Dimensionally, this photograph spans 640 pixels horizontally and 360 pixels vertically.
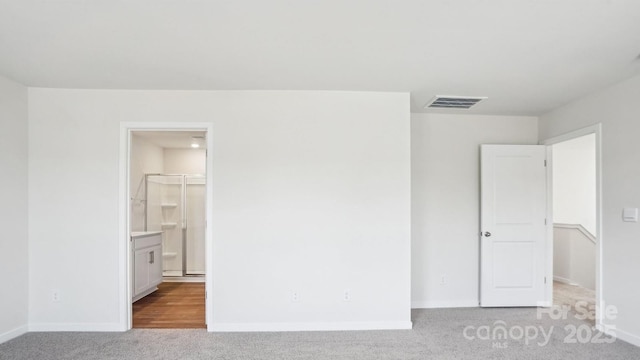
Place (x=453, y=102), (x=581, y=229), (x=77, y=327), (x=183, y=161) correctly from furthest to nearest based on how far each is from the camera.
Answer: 1. (x=183, y=161)
2. (x=581, y=229)
3. (x=453, y=102)
4. (x=77, y=327)

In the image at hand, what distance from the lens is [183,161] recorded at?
21.1ft

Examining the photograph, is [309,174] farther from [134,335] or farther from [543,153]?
[543,153]

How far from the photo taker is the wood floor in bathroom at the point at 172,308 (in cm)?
373

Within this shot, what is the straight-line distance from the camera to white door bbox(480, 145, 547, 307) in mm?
4289

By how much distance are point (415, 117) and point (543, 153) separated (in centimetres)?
167

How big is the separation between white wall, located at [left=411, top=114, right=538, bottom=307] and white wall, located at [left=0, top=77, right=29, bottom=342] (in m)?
4.17

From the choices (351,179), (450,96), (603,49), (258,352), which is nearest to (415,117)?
(450,96)

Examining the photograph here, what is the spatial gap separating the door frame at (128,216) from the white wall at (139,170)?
5.83 feet

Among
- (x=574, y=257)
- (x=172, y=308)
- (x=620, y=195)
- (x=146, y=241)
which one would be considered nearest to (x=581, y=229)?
(x=574, y=257)

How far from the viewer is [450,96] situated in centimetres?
370

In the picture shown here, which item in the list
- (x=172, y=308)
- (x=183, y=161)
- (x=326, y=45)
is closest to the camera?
(x=326, y=45)

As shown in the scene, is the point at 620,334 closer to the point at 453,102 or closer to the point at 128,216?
the point at 453,102

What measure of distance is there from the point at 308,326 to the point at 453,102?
2.89 metres

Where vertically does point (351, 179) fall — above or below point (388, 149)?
below
